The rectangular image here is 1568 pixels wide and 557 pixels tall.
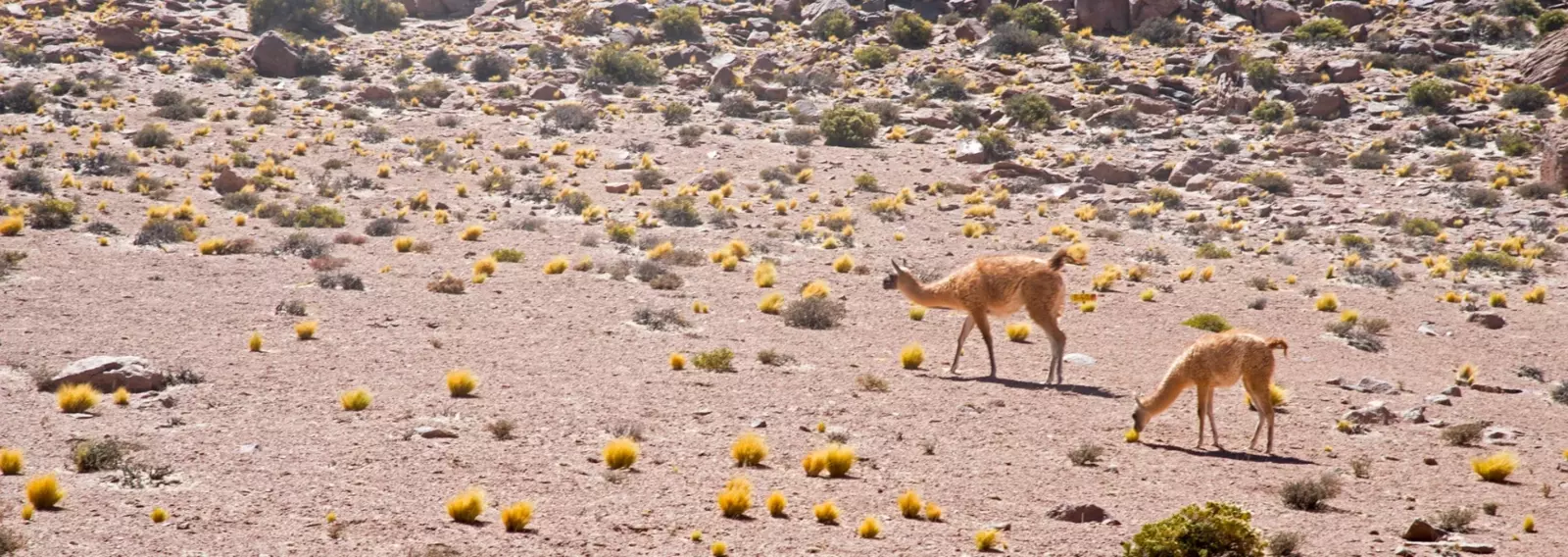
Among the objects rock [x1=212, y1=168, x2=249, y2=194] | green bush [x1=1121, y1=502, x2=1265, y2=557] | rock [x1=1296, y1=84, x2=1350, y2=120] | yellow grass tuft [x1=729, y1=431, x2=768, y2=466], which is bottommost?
rock [x1=212, y1=168, x2=249, y2=194]

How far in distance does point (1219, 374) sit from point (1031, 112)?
101 feet

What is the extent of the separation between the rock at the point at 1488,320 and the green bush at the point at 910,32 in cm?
3607

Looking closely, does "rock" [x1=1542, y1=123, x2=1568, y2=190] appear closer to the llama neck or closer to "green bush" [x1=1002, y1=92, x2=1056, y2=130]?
"green bush" [x1=1002, y1=92, x2=1056, y2=130]

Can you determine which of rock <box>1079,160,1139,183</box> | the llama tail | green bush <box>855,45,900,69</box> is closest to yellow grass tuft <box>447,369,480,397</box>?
the llama tail

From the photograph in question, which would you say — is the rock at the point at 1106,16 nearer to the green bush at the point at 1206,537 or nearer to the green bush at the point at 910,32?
the green bush at the point at 910,32

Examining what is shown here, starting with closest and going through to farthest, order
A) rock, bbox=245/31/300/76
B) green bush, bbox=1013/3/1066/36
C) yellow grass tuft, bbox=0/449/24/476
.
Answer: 1. yellow grass tuft, bbox=0/449/24/476
2. rock, bbox=245/31/300/76
3. green bush, bbox=1013/3/1066/36

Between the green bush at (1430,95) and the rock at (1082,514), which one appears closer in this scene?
the rock at (1082,514)

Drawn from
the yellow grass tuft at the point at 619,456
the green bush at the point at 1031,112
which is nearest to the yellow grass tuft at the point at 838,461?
the yellow grass tuft at the point at 619,456

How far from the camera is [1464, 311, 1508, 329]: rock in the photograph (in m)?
21.0

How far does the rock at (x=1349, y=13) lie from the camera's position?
176ft

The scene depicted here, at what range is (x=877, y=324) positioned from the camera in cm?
1911

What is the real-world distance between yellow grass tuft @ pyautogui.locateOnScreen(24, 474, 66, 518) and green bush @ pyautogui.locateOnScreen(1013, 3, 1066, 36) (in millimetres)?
50911

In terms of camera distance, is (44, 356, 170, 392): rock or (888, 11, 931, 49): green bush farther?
(888, 11, 931, 49): green bush

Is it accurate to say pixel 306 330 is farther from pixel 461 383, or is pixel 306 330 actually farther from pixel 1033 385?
pixel 1033 385
